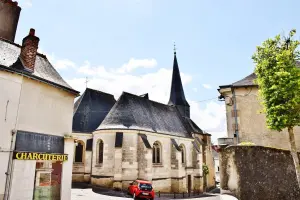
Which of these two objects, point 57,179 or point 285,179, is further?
point 57,179

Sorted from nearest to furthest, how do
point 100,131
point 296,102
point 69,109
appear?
point 296,102, point 69,109, point 100,131

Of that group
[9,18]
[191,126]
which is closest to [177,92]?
[191,126]

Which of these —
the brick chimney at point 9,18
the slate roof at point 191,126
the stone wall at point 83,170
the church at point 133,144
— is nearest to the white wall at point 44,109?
the brick chimney at point 9,18

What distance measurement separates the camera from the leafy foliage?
963cm

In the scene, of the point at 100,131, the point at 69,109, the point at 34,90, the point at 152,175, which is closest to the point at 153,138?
A: the point at 152,175

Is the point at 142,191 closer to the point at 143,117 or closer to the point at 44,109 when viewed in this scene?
the point at 44,109

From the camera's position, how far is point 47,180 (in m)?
10.3

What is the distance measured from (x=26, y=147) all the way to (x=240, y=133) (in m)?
11.7

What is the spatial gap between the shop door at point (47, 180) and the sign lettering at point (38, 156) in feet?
1.07

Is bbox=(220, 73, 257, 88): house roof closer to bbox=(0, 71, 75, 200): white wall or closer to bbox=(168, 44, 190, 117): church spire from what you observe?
bbox=(0, 71, 75, 200): white wall

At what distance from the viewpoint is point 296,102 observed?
31.4 ft

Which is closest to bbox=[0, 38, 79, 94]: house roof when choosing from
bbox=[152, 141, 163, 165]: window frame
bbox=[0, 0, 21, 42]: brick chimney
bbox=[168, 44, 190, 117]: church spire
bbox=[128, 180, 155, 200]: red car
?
bbox=[0, 0, 21, 42]: brick chimney

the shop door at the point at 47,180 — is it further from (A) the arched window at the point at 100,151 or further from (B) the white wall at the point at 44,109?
(A) the arched window at the point at 100,151

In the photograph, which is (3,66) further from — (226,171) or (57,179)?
(226,171)
